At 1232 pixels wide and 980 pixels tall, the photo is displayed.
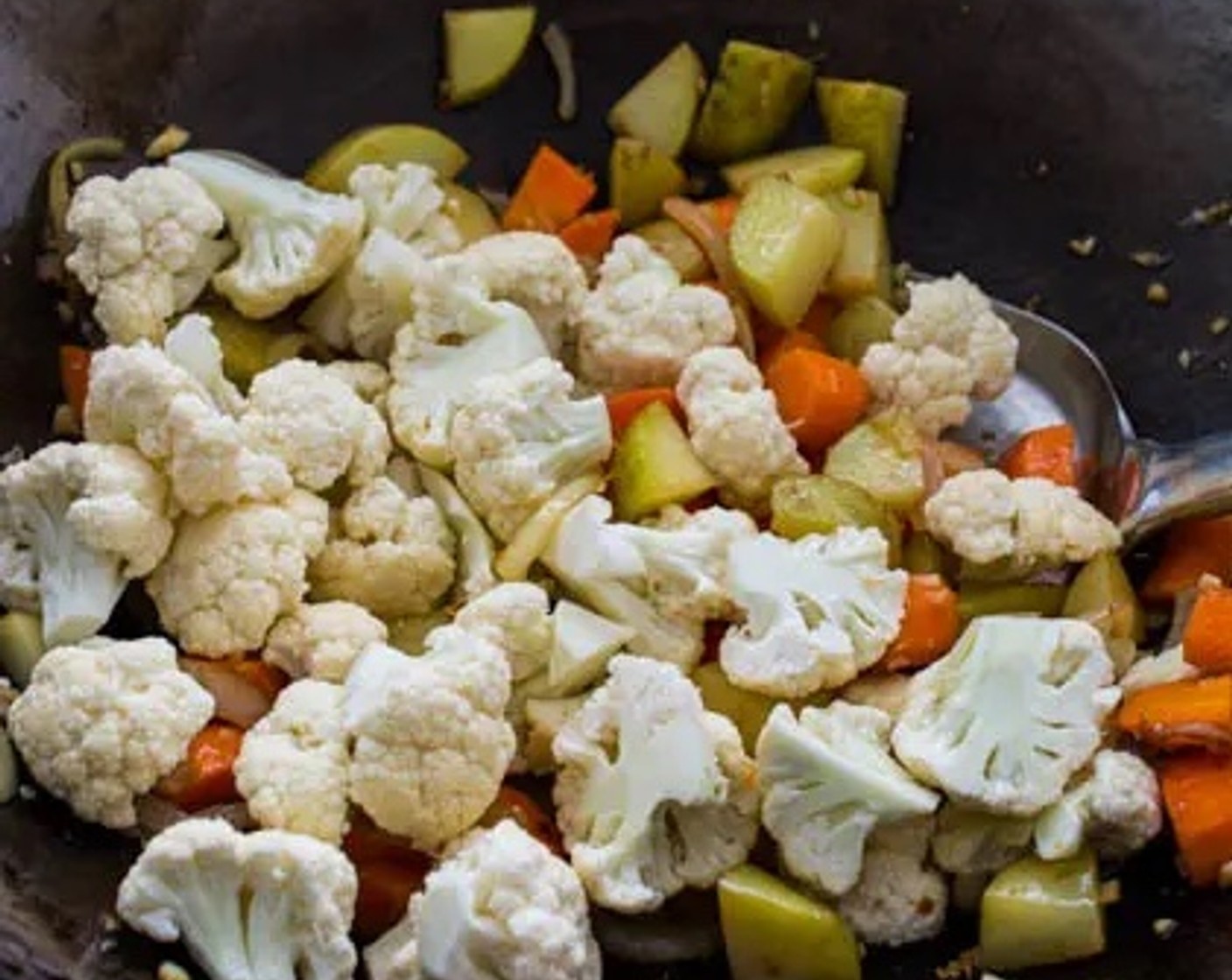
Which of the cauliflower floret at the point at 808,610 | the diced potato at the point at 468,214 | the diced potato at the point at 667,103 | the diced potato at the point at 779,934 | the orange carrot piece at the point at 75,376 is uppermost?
the diced potato at the point at 667,103

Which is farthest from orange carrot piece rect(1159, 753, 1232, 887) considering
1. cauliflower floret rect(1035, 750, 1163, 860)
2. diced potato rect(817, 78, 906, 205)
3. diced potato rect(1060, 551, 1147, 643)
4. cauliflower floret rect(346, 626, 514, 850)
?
diced potato rect(817, 78, 906, 205)

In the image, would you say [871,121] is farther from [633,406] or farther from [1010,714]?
[1010,714]

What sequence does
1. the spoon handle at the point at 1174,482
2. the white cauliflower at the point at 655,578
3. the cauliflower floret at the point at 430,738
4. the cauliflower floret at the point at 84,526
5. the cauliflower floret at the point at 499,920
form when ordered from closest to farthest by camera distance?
the cauliflower floret at the point at 499,920 → the cauliflower floret at the point at 430,738 → the cauliflower floret at the point at 84,526 → the white cauliflower at the point at 655,578 → the spoon handle at the point at 1174,482

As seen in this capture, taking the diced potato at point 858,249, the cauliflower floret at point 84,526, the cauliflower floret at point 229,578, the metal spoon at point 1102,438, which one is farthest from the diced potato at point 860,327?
the cauliflower floret at point 84,526

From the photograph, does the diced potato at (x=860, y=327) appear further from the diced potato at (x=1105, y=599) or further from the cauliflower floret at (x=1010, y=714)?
the cauliflower floret at (x=1010, y=714)

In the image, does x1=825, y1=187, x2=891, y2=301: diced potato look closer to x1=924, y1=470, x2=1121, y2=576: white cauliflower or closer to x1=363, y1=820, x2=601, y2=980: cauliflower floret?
x1=924, y1=470, x2=1121, y2=576: white cauliflower

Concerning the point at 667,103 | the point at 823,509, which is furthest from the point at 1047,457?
the point at 667,103

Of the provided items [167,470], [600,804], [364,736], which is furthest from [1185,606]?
[167,470]
